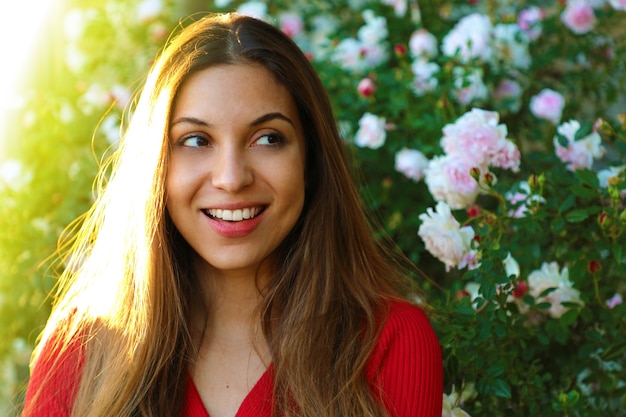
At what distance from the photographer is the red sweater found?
2074 mm

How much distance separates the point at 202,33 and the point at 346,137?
0.93 m

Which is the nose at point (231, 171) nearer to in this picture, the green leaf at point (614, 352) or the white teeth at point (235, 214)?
the white teeth at point (235, 214)

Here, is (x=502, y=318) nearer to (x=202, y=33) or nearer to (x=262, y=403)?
(x=262, y=403)

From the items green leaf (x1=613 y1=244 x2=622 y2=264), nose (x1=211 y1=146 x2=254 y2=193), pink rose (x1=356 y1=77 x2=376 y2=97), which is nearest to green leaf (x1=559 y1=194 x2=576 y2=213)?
green leaf (x1=613 y1=244 x2=622 y2=264)

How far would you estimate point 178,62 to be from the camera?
2092 millimetres

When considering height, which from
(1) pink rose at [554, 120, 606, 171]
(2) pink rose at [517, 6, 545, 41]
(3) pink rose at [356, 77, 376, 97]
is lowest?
(1) pink rose at [554, 120, 606, 171]

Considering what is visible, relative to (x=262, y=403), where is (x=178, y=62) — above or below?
above

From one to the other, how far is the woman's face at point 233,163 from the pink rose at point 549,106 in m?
1.06

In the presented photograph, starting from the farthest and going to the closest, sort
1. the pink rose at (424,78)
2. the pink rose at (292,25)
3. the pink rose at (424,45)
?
the pink rose at (292,25), the pink rose at (424,45), the pink rose at (424,78)

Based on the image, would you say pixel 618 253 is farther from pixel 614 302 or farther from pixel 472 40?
pixel 472 40

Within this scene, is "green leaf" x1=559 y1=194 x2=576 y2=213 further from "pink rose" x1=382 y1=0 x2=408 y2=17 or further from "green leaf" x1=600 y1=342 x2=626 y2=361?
"pink rose" x1=382 y1=0 x2=408 y2=17

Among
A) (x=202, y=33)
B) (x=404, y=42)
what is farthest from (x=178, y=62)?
(x=404, y=42)

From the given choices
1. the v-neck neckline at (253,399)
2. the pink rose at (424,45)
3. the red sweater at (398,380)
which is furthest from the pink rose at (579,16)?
the v-neck neckline at (253,399)

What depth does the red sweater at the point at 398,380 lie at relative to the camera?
6.81 ft
